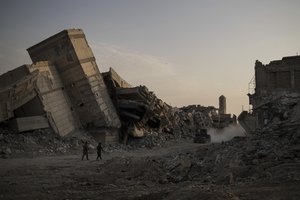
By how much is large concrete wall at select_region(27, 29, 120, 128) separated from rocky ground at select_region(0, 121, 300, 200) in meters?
8.89

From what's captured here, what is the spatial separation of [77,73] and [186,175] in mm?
14034

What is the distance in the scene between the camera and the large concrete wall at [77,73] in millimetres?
23359

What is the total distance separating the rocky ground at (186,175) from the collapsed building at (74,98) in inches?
225

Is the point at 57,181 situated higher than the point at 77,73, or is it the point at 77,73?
the point at 77,73

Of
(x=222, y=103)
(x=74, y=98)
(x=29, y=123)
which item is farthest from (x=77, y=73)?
(x=222, y=103)

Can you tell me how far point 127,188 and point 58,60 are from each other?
1550 cm

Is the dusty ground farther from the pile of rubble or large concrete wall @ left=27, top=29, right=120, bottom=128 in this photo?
large concrete wall @ left=27, top=29, right=120, bottom=128

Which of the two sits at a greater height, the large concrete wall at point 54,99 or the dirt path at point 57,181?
the large concrete wall at point 54,99

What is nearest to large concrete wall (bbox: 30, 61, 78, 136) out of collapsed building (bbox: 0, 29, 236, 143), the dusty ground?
collapsed building (bbox: 0, 29, 236, 143)

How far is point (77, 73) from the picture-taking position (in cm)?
2352

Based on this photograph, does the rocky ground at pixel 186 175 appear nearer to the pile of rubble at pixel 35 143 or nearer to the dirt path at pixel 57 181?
the dirt path at pixel 57 181

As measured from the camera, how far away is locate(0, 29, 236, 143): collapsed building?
20219 millimetres

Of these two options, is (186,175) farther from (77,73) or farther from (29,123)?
(77,73)

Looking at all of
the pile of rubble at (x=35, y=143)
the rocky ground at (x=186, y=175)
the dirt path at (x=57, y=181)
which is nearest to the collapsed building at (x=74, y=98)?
the pile of rubble at (x=35, y=143)
